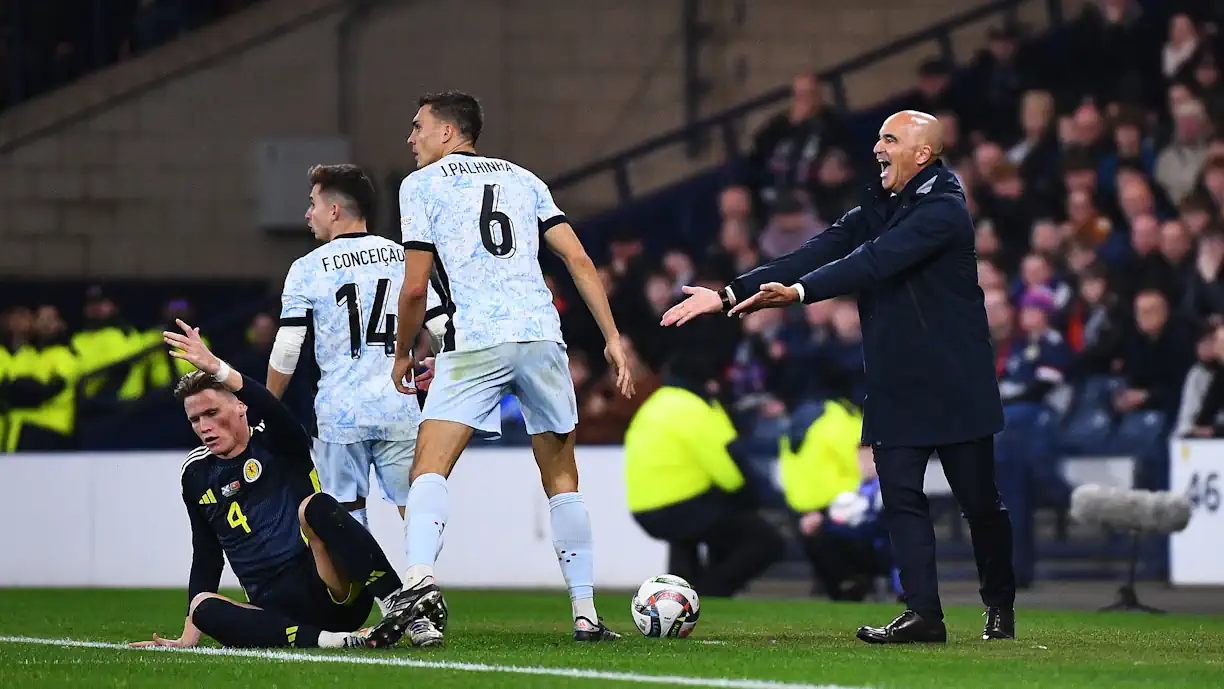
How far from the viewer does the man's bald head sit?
7.82 metres

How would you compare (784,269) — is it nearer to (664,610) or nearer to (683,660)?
(664,610)

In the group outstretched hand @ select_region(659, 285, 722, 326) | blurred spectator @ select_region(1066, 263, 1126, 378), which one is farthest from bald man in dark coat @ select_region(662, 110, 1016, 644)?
blurred spectator @ select_region(1066, 263, 1126, 378)

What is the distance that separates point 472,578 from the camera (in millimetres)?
14070

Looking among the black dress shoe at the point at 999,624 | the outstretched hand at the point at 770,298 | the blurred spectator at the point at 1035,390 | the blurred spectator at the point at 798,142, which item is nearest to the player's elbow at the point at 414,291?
the outstretched hand at the point at 770,298

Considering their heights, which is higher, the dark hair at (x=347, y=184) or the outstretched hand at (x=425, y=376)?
the dark hair at (x=347, y=184)

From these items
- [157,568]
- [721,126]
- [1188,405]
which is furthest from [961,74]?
[157,568]

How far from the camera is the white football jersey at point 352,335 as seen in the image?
8.74 metres

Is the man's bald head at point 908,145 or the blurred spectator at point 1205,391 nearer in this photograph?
the man's bald head at point 908,145

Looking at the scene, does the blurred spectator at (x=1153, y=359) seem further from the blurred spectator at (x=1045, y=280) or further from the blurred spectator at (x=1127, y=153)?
the blurred spectator at (x=1127, y=153)

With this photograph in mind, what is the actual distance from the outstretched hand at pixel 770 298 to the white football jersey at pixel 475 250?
78cm

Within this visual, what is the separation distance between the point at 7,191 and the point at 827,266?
14573 millimetres

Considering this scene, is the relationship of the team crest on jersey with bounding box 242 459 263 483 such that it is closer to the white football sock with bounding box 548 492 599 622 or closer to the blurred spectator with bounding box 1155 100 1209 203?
the white football sock with bounding box 548 492 599 622

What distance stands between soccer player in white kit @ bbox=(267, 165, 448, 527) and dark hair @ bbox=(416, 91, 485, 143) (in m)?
1.17

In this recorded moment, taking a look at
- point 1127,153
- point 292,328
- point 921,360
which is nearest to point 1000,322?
point 1127,153
